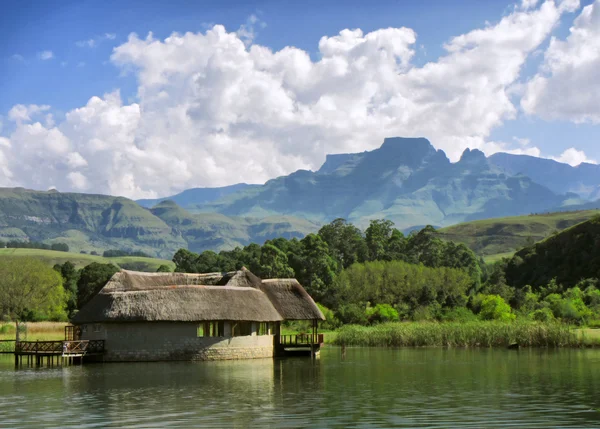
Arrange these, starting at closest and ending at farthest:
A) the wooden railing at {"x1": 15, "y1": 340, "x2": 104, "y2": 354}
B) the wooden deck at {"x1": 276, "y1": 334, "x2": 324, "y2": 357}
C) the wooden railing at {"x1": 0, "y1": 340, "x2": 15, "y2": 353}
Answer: the wooden railing at {"x1": 15, "y1": 340, "x2": 104, "y2": 354} < the wooden deck at {"x1": 276, "y1": 334, "x2": 324, "y2": 357} < the wooden railing at {"x1": 0, "y1": 340, "x2": 15, "y2": 353}

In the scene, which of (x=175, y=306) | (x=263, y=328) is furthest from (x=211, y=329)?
(x=263, y=328)

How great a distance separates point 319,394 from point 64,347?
77.3 feet

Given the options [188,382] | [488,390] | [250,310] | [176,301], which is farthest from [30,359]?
[488,390]

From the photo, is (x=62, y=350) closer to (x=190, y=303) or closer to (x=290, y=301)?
(x=190, y=303)

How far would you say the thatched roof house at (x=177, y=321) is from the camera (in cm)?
4738

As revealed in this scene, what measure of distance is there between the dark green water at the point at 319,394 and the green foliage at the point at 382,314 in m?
32.9

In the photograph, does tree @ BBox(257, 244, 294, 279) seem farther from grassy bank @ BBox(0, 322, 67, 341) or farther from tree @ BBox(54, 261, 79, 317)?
grassy bank @ BBox(0, 322, 67, 341)

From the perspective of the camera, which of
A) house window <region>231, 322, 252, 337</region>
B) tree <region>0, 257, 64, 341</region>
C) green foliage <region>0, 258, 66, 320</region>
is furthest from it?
tree <region>0, 257, 64, 341</region>

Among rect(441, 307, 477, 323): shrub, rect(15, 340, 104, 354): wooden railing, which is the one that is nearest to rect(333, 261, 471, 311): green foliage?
rect(441, 307, 477, 323): shrub

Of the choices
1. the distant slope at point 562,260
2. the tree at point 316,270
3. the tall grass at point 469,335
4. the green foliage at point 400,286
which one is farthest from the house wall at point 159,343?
the distant slope at point 562,260

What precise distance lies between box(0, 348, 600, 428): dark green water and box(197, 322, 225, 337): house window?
4104mm

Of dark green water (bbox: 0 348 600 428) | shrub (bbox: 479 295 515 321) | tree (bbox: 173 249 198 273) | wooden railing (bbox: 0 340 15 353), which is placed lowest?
dark green water (bbox: 0 348 600 428)

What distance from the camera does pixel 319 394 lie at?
2825 centimetres

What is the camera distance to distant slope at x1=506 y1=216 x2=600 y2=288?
9662 centimetres
